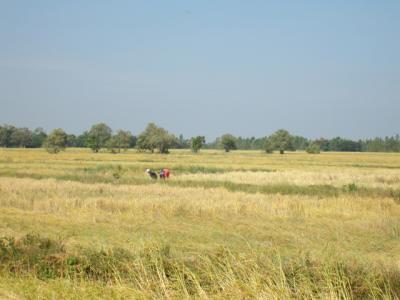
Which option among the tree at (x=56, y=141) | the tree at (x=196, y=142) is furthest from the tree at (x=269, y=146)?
the tree at (x=56, y=141)

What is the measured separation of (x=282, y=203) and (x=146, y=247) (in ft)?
44.3

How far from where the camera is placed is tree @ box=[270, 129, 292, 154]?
140 metres

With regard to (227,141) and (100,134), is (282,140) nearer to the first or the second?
(227,141)

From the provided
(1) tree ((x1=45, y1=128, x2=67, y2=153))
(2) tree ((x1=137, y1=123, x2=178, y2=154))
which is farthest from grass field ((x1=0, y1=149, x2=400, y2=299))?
(2) tree ((x1=137, y1=123, x2=178, y2=154))

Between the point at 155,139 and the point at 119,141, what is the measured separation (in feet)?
47.2

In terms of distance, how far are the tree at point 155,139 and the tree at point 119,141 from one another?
6.99 meters

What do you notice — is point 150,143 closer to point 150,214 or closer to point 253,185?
point 253,185

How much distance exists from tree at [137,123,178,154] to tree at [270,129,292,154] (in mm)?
33677

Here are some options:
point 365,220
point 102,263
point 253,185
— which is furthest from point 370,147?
point 102,263

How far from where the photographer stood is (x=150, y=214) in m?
18.1

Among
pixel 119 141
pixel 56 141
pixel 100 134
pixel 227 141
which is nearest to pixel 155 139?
pixel 119 141

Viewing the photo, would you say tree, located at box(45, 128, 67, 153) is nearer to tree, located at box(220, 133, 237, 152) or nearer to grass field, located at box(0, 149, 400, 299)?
tree, located at box(220, 133, 237, 152)

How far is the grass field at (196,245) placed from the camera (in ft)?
20.3

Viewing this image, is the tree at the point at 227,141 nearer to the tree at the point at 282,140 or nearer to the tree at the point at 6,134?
the tree at the point at 282,140
